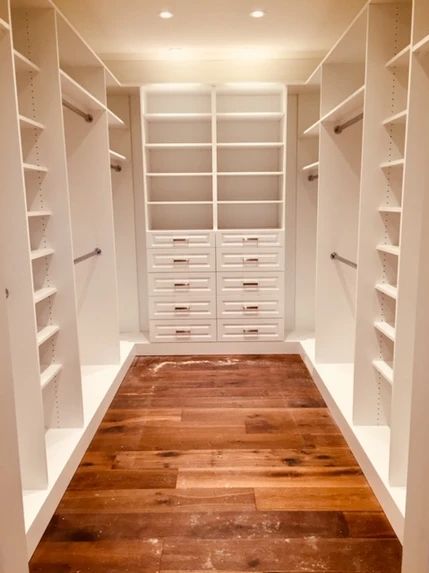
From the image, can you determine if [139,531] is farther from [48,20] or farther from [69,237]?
[48,20]

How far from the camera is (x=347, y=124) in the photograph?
3.07 metres

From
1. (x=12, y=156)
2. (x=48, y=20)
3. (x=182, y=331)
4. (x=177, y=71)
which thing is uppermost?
(x=177, y=71)

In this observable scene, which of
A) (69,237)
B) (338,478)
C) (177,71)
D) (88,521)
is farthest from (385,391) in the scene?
(177,71)

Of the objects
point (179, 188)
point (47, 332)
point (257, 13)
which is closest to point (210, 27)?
point (257, 13)

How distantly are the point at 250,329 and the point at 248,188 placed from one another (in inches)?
52.2

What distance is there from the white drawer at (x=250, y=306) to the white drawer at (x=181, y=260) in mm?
330

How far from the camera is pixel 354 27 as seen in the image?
249 cm

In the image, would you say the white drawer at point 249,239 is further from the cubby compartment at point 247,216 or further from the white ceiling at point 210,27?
the white ceiling at point 210,27

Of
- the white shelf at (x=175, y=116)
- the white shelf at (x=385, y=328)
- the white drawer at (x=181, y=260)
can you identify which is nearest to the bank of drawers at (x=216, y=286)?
the white drawer at (x=181, y=260)

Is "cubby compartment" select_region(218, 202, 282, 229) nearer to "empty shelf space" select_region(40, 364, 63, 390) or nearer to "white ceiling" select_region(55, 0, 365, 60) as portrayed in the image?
"white ceiling" select_region(55, 0, 365, 60)

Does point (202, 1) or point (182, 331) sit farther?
point (182, 331)

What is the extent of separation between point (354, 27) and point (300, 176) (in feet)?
6.19

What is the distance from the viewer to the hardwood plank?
2.09 metres

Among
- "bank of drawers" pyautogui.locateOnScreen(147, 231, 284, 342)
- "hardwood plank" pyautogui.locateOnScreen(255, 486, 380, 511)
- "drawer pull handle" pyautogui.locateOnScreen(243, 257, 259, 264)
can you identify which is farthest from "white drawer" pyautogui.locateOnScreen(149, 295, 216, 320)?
"hardwood plank" pyautogui.locateOnScreen(255, 486, 380, 511)
